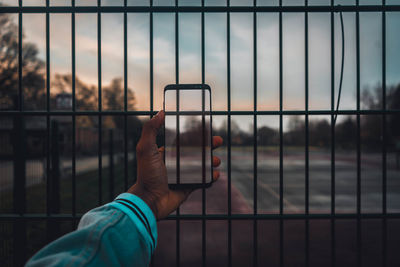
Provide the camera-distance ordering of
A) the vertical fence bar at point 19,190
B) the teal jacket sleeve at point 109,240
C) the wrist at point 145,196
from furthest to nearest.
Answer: the vertical fence bar at point 19,190, the wrist at point 145,196, the teal jacket sleeve at point 109,240

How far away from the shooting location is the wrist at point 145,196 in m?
1.14

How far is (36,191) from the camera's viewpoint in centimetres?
830

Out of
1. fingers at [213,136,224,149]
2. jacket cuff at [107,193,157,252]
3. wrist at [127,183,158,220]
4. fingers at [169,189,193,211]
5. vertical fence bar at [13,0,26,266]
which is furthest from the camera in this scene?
vertical fence bar at [13,0,26,266]

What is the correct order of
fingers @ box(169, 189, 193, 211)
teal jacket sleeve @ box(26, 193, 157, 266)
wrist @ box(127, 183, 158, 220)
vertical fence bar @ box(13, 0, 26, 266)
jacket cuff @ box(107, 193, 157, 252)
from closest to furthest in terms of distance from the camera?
teal jacket sleeve @ box(26, 193, 157, 266) < jacket cuff @ box(107, 193, 157, 252) < wrist @ box(127, 183, 158, 220) < fingers @ box(169, 189, 193, 211) < vertical fence bar @ box(13, 0, 26, 266)

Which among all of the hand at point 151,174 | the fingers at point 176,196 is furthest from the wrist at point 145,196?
the fingers at point 176,196

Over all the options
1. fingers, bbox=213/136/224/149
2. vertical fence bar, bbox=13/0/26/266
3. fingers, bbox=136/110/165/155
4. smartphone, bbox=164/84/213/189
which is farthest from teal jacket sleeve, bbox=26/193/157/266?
vertical fence bar, bbox=13/0/26/266

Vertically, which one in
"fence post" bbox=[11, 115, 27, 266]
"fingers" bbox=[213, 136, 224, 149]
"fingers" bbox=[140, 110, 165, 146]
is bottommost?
"fence post" bbox=[11, 115, 27, 266]

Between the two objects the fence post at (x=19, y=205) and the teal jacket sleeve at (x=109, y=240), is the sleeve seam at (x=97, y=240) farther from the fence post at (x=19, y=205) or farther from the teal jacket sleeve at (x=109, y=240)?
the fence post at (x=19, y=205)

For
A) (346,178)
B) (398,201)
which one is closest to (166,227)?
(398,201)

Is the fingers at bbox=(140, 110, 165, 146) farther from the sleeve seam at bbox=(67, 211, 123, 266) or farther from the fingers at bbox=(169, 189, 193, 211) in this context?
the sleeve seam at bbox=(67, 211, 123, 266)

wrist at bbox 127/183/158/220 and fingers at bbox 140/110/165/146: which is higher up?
fingers at bbox 140/110/165/146

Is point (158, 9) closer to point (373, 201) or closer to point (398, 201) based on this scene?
point (373, 201)

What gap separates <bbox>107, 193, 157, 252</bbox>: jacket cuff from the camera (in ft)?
2.95

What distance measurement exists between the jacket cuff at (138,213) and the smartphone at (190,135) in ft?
1.18
